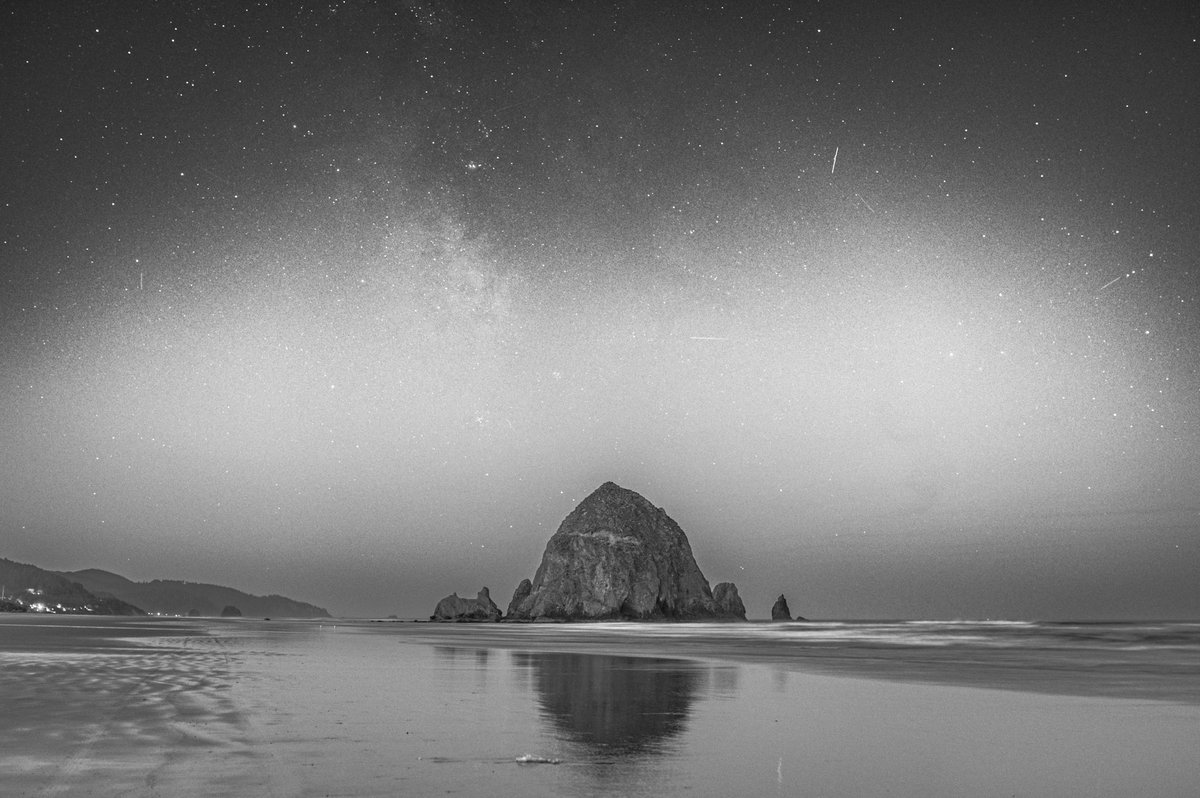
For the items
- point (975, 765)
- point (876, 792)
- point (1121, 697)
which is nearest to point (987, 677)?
point (1121, 697)

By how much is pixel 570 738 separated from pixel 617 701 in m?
5.52

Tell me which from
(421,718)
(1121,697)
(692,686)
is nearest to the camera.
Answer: (421,718)

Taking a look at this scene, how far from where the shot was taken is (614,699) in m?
17.4

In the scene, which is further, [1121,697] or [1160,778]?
[1121,697]

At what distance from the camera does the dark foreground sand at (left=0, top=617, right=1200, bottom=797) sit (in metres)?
8.66

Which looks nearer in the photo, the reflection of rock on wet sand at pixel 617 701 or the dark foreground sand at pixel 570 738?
the dark foreground sand at pixel 570 738

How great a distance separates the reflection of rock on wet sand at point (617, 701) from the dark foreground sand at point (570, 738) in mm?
81

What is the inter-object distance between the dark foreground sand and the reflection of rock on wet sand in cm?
8

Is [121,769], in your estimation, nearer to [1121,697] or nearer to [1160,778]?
[1160,778]

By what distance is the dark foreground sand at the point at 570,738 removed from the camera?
28.4ft

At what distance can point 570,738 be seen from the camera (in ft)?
38.5

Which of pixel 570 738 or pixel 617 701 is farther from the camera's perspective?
pixel 617 701

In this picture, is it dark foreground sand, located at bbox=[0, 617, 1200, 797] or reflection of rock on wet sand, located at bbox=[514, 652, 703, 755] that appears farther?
reflection of rock on wet sand, located at bbox=[514, 652, 703, 755]

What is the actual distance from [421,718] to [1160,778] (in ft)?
31.9
